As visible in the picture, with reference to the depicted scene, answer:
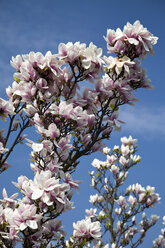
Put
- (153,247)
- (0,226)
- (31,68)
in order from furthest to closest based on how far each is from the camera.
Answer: (153,247) → (31,68) → (0,226)

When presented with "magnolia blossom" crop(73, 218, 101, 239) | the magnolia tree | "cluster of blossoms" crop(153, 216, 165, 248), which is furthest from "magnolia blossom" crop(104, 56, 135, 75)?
"cluster of blossoms" crop(153, 216, 165, 248)

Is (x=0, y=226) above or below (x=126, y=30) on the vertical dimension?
below

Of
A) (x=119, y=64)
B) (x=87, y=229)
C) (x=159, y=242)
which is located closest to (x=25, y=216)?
(x=87, y=229)

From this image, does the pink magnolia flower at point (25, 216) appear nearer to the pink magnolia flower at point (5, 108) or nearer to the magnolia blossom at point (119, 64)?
the pink magnolia flower at point (5, 108)

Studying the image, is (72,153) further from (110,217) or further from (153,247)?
(153,247)

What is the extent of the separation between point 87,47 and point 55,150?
1066 mm

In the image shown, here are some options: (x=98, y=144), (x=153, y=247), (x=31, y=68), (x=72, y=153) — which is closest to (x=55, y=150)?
(x=72, y=153)

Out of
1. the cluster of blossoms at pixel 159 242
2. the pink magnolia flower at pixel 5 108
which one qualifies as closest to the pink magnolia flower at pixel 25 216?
the pink magnolia flower at pixel 5 108

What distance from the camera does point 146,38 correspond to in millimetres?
2869

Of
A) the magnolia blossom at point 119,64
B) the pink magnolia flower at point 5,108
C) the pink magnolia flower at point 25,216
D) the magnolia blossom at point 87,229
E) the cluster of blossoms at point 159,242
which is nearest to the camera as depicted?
the pink magnolia flower at point 25,216

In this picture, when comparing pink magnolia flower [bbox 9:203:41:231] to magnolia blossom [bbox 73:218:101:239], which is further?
magnolia blossom [bbox 73:218:101:239]

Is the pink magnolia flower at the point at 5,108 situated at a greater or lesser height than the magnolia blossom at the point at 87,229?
greater

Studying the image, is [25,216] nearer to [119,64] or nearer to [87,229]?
[87,229]

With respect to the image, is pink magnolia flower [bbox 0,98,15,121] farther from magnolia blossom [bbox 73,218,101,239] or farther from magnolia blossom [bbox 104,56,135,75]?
magnolia blossom [bbox 73,218,101,239]
